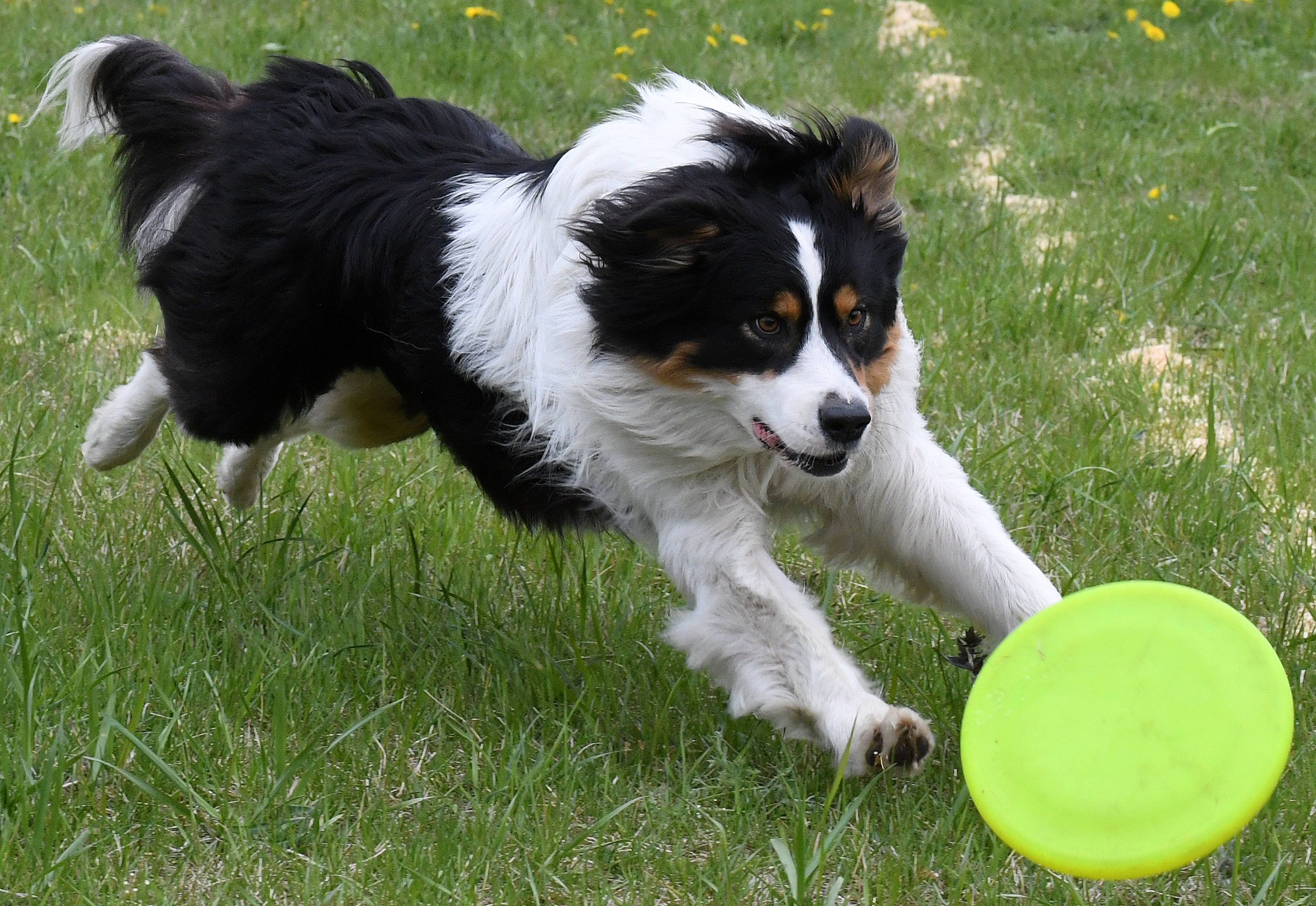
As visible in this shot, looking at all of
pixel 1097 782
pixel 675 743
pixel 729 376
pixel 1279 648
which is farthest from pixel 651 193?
pixel 1279 648

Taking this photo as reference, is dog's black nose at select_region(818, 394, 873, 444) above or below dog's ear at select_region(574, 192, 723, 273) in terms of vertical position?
below

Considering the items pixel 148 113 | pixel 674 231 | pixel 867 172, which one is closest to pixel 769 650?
pixel 674 231

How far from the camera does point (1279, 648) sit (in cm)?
381

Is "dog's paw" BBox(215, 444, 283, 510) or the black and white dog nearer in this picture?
the black and white dog

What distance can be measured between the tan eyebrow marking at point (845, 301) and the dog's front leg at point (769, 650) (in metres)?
0.51

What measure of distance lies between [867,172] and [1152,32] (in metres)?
7.09

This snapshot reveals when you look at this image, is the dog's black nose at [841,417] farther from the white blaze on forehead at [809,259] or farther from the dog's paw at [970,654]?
the dog's paw at [970,654]

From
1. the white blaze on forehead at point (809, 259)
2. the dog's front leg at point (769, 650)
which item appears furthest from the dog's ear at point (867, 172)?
the dog's front leg at point (769, 650)

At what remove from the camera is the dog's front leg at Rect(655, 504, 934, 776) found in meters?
3.01

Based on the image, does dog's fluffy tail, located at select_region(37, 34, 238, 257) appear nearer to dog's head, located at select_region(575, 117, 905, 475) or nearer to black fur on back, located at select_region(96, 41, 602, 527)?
black fur on back, located at select_region(96, 41, 602, 527)

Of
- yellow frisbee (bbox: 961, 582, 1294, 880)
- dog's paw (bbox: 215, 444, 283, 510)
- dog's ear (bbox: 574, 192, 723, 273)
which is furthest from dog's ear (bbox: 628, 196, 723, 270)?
dog's paw (bbox: 215, 444, 283, 510)

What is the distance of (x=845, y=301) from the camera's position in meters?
3.16

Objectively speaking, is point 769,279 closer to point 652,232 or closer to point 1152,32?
point 652,232

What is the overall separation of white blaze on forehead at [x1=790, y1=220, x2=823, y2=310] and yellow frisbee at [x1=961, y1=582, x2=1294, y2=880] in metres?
0.81
